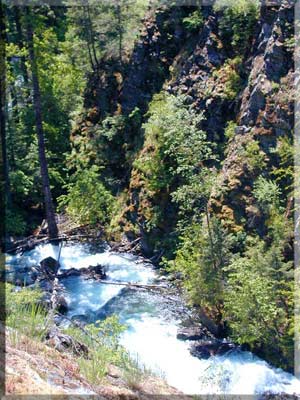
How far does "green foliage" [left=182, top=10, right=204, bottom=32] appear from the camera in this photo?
15.7 meters

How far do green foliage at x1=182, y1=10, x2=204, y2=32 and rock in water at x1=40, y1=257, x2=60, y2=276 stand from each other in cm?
858

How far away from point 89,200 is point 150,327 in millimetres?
5376

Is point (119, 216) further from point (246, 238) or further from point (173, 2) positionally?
point (173, 2)

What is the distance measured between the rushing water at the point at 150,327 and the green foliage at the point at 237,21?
695 cm

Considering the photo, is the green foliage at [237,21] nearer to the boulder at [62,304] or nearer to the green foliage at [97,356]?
the boulder at [62,304]

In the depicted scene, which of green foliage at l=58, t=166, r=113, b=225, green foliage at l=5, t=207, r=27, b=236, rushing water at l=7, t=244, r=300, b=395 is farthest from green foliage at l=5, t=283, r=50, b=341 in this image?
green foliage at l=5, t=207, r=27, b=236

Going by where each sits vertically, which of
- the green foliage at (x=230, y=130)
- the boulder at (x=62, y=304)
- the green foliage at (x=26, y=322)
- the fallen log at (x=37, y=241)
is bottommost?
the green foliage at (x=26, y=322)

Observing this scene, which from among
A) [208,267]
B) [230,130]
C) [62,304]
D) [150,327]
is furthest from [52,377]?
[230,130]

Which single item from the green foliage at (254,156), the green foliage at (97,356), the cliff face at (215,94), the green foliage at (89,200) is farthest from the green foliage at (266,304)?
the green foliage at (89,200)

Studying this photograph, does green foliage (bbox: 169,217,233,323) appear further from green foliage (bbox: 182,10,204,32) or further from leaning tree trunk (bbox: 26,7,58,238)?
green foliage (bbox: 182,10,204,32)

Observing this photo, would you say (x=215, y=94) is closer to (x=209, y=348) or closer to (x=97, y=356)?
(x=209, y=348)

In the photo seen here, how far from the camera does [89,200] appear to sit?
50.0 ft

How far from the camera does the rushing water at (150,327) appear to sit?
917cm

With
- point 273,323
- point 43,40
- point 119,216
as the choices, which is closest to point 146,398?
point 273,323
